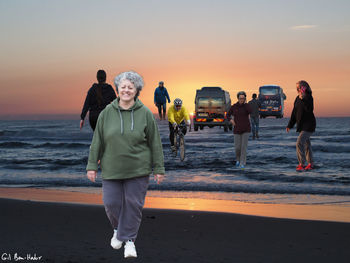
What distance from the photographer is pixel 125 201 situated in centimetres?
429

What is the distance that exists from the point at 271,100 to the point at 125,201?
43323 millimetres

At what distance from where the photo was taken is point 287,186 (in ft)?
34.3

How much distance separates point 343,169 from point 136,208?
1134 cm

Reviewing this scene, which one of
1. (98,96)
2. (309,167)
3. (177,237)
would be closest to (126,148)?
(177,237)

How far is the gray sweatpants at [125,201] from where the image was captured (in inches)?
166

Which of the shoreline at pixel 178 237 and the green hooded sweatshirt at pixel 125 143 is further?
the shoreline at pixel 178 237

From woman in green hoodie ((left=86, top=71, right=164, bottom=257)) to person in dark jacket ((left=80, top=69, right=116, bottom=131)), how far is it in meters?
5.11

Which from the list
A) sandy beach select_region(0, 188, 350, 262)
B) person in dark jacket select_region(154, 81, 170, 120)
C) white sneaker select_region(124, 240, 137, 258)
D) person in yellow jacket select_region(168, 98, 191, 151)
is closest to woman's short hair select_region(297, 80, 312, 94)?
person in yellow jacket select_region(168, 98, 191, 151)

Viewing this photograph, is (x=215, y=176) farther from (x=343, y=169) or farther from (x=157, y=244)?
(x=157, y=244)

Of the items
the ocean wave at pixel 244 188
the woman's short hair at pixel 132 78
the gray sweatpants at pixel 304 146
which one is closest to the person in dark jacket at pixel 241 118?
the gray sweatpants at pixel 304 146

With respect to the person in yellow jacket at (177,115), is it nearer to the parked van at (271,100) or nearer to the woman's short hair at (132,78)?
the woman's short hair at (132,78)

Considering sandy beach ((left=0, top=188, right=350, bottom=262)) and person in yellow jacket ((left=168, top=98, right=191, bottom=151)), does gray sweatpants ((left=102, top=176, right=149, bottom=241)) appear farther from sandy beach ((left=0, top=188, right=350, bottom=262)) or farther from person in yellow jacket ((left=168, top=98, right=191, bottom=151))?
person in yellow jacket ((left=168, top=98, right=191, bottom=151))

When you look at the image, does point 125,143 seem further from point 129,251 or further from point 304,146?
point 304,146

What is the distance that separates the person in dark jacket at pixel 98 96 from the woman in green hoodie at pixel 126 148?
5109 mm
